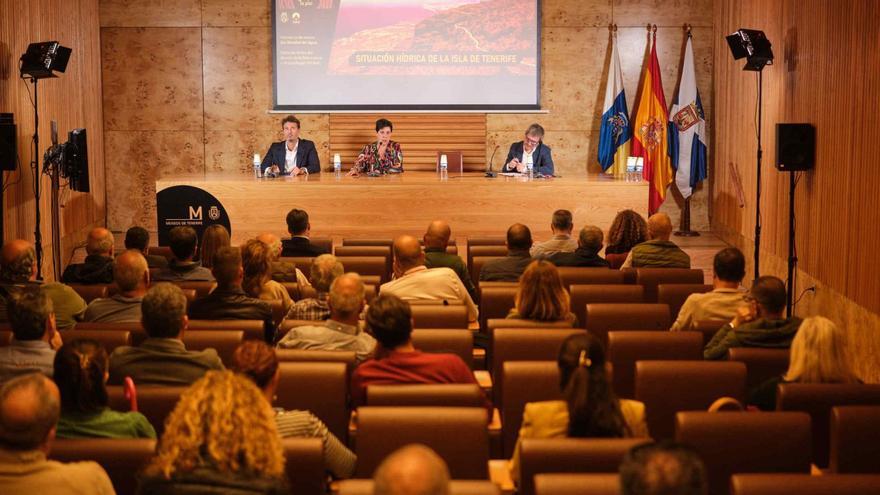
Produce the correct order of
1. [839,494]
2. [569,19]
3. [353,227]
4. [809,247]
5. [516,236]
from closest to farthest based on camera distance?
[839,494] → [516,236] → [809,247] → [353,227] → [569,19]

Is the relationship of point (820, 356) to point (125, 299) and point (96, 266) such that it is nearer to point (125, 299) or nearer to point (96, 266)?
point (125, 299)

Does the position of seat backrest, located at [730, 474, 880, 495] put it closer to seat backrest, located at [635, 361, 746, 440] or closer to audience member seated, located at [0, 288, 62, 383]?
seat backrest, located at [635, 361, 746, 440]

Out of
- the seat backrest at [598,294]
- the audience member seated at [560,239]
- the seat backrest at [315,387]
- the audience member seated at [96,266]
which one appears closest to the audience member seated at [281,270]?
the audience member seated at [96,266]

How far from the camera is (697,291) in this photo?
6.00 meters

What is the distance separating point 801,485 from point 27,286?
12.7 feet

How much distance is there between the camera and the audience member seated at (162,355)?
12.8ft

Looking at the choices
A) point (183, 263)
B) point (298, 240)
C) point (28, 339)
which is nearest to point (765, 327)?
point (28, 339)

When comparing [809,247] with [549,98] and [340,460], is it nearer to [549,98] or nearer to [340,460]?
[549,98]

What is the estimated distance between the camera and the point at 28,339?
400 cm

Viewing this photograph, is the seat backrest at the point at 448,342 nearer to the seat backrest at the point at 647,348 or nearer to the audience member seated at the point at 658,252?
the seat backrest at the point at 647,348

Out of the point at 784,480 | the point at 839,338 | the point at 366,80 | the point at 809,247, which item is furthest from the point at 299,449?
the point at 366,80

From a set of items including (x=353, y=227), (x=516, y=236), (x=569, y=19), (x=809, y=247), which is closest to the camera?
(x=516, y=236)

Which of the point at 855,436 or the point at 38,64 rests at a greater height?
the point at 38,64

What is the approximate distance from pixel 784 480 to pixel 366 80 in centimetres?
1005
